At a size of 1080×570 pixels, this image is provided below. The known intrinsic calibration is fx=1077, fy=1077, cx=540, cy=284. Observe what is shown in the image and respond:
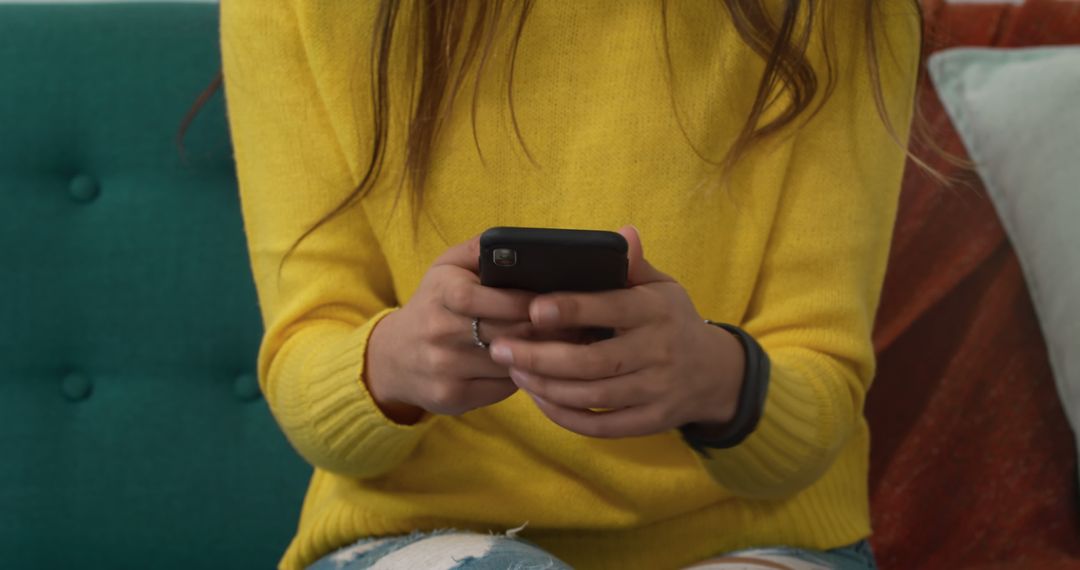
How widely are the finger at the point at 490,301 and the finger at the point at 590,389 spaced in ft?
0.12

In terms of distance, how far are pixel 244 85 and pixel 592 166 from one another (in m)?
0.28

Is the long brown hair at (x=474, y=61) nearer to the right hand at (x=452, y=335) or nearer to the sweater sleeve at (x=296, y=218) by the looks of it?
the sweater sleeve at (x=296, y=218)

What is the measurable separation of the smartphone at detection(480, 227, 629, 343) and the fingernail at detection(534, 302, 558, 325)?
0.05ft

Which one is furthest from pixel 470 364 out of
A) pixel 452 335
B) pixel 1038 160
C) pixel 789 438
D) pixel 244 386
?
pixel 1038 160

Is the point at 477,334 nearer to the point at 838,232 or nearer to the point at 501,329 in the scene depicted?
the point at 501,329

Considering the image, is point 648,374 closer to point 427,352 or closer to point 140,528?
point 427,352

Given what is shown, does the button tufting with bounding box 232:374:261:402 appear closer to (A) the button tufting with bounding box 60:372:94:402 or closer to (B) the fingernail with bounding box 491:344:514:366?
(A) the button tufting with bounding box 60:372:94:402

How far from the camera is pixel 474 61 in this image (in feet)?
2.62

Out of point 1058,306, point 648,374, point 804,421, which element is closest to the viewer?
point 648,374

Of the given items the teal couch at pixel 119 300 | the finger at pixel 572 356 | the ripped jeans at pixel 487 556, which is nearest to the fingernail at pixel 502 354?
the finger at pixel 572 356

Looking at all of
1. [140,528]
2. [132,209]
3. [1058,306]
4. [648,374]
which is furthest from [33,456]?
[1058,306]

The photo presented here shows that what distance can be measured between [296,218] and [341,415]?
161mm

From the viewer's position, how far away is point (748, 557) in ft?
2.63

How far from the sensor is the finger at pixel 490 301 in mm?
600
